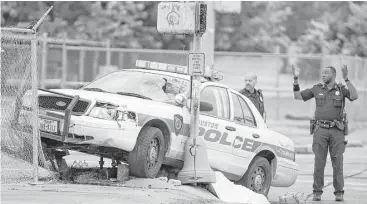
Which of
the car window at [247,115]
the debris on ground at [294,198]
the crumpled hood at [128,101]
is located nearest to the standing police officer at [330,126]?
the debris on ground at [294,198]

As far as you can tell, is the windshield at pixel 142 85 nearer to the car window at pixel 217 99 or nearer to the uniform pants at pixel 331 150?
the car window at pixel 217 99

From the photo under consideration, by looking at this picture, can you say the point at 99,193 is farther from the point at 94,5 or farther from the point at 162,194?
the point at 94,5

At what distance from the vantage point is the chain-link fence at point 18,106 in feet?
36.6

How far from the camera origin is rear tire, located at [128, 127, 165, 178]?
1115 cm

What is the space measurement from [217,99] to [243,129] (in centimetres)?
56

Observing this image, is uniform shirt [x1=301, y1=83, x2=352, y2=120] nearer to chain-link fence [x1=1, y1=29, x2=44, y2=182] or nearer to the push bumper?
the push bumper

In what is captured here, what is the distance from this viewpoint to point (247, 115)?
522 inches

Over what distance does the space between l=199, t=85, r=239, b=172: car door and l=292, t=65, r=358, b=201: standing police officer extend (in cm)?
115

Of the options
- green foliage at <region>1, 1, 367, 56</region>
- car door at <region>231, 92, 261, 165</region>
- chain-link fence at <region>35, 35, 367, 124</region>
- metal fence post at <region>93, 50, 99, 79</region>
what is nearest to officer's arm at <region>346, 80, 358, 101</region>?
car door at <region>231, 92, 261, 165</region>

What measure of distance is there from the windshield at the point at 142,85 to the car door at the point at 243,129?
0.92m

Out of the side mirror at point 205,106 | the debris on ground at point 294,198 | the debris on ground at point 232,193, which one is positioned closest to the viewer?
the debris on ground at point 232,193

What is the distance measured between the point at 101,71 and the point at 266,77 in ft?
23.1

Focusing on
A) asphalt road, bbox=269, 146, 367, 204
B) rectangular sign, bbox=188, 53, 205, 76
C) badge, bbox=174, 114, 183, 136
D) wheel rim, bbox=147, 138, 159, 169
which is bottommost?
asphalt road, bbox=269, 146, 367, 204

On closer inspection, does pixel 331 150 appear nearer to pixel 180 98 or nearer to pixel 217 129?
pixel 217 129
